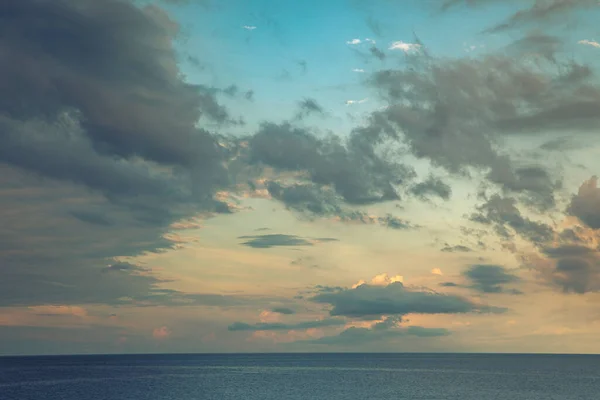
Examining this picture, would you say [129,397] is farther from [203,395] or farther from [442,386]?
[442,386]

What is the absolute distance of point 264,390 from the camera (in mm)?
→ 158125

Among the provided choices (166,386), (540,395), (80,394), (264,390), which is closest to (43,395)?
(80,394)

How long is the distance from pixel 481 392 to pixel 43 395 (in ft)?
366

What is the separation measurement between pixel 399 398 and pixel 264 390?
39729mm

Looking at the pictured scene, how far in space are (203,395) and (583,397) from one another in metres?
94.2

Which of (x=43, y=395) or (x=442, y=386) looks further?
(x=442, y=386)

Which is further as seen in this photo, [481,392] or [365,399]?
[481,392]

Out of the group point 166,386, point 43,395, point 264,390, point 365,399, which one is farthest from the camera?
point 166,386

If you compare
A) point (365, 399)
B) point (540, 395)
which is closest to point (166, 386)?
point (365, 399)

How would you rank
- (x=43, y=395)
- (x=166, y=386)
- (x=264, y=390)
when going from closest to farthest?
1. (x=43, y=395)
2. (x=264, y=390)
3. (x=166, y=386)

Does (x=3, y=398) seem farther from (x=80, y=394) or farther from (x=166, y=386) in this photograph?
(x=166, y=386)

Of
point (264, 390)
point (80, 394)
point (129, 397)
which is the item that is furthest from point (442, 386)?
point (80, 394)

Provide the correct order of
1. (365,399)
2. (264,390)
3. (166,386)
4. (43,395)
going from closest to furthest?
(365,399)
(43,395)
(264,390)
(166,386)

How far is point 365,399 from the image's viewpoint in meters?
134
